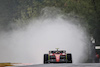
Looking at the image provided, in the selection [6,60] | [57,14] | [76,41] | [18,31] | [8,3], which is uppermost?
[8,3]

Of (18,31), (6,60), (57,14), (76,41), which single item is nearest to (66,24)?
(57,14)

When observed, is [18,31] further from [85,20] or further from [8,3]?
[85,20]

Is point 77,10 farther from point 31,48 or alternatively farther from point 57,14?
point 31,48

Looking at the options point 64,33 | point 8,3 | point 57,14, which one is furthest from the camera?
point 8,3

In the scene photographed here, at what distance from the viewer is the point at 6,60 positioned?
44469 millimetres

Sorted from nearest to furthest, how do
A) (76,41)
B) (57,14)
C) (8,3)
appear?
(76,41), (57,14), (8,3)

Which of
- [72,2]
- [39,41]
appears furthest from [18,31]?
[72,2]

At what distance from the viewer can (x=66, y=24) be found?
45.6m

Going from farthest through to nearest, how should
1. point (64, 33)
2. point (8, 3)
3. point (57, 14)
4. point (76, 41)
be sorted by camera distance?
point (8, 3)
point (57, 14)
point (64, 33)
point (76, 41)

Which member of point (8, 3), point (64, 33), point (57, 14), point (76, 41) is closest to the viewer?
point (76, 41)

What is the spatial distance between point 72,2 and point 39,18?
24.6 ft

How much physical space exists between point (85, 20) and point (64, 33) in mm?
5405

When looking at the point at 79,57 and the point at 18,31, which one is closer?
the point at 79,57

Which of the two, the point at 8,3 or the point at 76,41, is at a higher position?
the point at 8,3
